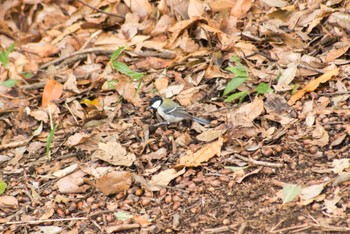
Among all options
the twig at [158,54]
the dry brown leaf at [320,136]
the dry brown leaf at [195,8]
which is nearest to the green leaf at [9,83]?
the twig at [158,54]

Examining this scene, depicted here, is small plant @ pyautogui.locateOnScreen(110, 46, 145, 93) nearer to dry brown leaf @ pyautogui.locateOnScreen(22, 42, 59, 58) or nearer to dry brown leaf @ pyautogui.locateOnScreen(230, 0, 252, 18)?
dry brown leaf @ pyautogui.locateOnScreen(230, 0, 252, 18)

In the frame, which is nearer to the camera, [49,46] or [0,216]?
[0,216]

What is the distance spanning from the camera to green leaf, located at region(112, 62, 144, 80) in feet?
18.2

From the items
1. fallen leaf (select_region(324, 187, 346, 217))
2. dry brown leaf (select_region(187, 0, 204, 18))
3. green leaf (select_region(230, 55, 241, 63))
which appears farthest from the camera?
dry brown leaf (select_region(187, 0, 204, 18))

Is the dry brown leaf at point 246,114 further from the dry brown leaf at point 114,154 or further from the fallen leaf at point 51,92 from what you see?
the fallen leaf at point 51,92

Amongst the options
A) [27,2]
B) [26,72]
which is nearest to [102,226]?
[26,72]

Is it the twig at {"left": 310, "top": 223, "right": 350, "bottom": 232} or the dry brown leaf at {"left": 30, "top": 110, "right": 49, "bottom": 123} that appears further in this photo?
the dry brown leaf at {"left": 30, "top": 110, "right": 49, "bottom": 123}

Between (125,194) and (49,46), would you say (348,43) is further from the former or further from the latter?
(49,46)

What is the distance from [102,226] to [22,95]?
2427 millimetres

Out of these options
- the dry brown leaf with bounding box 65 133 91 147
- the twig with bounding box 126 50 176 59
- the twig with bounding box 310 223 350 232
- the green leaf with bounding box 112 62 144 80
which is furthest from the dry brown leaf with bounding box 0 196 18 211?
the twig with bounding box 310 223 350 232

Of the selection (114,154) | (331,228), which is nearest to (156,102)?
(114,154)

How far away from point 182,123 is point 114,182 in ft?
3.05

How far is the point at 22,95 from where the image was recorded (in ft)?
20.7

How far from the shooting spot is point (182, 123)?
206 inches
